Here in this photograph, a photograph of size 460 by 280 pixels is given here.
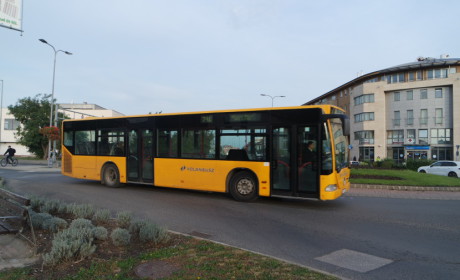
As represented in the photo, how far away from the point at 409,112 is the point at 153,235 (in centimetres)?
5521

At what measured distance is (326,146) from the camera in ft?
30.1

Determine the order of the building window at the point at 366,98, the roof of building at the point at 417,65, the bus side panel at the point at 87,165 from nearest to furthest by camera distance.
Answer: the bus side panel at the point at 87,165 → the roof of building at the point at 417,65 → the building window at the point at 366,98

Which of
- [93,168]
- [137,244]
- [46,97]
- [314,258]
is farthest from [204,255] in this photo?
[46,97]

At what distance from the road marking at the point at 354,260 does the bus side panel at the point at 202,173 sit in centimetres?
465

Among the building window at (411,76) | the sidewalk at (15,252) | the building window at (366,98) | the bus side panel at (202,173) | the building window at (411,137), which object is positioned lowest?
the sidewalk at (15,252)

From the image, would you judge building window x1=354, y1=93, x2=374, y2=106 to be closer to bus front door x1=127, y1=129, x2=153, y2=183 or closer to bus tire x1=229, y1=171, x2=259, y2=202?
bus front door x1=127, y1=129, x2=153, y2=183

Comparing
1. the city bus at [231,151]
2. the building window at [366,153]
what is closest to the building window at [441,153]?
the building window at [366,153]

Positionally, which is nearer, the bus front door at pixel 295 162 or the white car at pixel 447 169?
the bus front door at pixel 295 162

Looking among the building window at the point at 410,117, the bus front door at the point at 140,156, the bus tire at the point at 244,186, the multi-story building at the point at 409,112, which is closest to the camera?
the bus tire at the point at 244,186

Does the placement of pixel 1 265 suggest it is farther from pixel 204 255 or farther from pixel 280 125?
pixel 280 125

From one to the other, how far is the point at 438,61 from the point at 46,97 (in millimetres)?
58053

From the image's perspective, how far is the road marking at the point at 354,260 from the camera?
15.9 ft

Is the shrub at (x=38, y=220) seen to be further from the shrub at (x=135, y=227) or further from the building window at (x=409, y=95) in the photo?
the building window at (x=409, y=95)

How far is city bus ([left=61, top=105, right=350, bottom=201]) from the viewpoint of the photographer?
30.7ft
